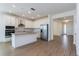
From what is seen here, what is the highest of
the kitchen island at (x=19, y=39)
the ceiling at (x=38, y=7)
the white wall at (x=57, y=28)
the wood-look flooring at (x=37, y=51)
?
the ceiling at (x=38, y=7)

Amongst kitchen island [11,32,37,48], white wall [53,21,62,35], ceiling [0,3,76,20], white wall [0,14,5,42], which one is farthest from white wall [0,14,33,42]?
white wall [53,21,62,35]

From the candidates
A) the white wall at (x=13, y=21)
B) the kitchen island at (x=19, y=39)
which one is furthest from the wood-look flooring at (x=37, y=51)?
the white wall at (x=13, y=21)

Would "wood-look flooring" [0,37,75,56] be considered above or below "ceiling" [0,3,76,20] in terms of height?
below

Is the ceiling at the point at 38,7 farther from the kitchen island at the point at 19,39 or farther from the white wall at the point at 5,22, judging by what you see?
the kitchen island at the point at 19,39

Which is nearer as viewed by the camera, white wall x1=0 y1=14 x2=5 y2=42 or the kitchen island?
the kitchen island

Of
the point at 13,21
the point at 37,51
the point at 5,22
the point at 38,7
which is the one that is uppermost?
the point at 38,7

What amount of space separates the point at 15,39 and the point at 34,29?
5920 millimetres

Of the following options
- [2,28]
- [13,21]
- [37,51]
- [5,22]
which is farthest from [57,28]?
[37,51]

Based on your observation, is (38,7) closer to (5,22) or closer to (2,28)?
(5,22)

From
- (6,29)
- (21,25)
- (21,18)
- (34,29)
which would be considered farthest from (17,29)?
(34,29)

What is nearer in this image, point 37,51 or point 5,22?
point 37,51

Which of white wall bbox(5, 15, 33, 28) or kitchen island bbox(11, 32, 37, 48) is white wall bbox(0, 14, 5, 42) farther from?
kitchen island bbox(11, 32, 37, 48)

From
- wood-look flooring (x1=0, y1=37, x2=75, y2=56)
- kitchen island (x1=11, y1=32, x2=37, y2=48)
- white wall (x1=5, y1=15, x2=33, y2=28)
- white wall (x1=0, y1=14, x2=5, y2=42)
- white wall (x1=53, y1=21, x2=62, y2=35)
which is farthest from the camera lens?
white wall (x1=53, y1=21, x2=62, y2=35)

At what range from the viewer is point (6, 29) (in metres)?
7.90
